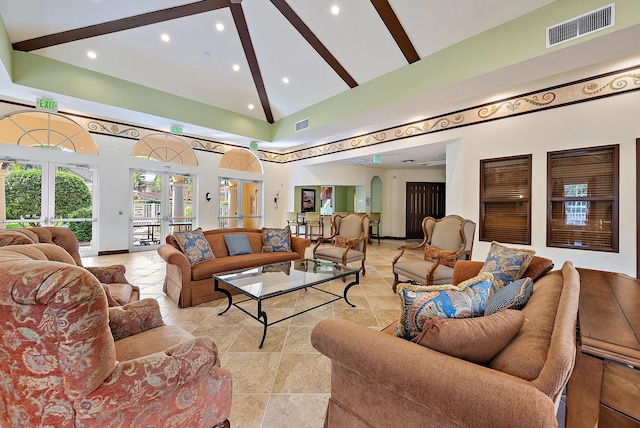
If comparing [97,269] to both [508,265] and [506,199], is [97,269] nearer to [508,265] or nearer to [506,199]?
[508,265]

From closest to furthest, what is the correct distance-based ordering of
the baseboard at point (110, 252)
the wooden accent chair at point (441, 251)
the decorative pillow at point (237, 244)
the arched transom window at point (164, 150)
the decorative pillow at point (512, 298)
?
the decorative pillow at point (512, 298)
the wooden accent chair at point (441, 251)
the decorative pillow at point (237, 244)
the baseboard at point (110, 252)
the arched transom window at point (164, 150)

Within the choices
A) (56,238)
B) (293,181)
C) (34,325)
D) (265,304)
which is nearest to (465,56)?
(265,304)

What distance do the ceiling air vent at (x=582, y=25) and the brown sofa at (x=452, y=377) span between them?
295 centimetres

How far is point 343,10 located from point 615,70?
3713mm

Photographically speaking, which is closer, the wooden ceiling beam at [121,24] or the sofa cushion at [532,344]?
the sofa cushion at [532,344]

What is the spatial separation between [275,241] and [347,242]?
1.25 m

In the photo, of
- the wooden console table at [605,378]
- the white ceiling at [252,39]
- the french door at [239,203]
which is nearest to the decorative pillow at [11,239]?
the wooden console table at [605,378]

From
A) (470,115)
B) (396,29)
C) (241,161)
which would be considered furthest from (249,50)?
(470,115)

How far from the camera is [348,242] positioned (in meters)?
4.38

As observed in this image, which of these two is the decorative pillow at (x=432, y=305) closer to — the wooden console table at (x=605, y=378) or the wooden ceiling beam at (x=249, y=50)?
the wooden console table at (x=605, y=378)

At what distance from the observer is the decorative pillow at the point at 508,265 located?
1.81 metres

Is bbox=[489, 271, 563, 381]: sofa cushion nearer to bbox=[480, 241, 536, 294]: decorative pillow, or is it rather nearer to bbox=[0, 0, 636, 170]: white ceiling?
bbox=[480, 241, 536, 294]: decorative pillow

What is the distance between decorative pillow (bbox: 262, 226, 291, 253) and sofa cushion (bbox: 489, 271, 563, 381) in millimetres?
3342

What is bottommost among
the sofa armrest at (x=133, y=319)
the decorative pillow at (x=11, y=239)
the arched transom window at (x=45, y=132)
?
the sofa armrest at (x=133, y=319)
